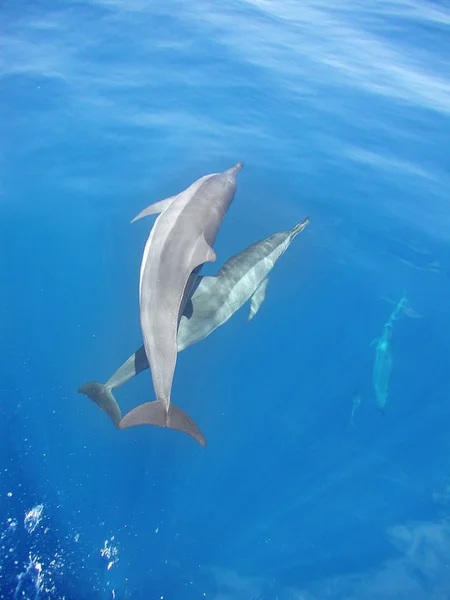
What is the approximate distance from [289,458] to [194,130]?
7.26 m

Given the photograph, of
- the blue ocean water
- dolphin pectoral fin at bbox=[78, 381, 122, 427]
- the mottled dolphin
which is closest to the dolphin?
the blue ocean water

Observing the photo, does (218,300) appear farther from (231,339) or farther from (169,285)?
(169,285)

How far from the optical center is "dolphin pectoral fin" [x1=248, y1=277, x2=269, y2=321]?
7.66 m

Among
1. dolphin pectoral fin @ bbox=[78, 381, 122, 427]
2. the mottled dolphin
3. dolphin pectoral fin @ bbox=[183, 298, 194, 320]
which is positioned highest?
the mottled dolphin

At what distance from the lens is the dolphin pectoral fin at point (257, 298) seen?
25.1 feet

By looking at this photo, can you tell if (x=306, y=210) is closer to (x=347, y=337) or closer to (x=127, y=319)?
(x=347, y=337)

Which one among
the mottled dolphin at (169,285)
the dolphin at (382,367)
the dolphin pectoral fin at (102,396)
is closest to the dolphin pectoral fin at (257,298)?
the mottled dolphin at (169,285)

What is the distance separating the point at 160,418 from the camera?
5477mm

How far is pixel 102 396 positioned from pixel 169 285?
1.76 metres

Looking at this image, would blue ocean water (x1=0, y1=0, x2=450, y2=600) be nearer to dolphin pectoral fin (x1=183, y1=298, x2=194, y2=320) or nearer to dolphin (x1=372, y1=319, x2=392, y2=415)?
dolphin (x1=372, y1=319, x2=392, y2=415)

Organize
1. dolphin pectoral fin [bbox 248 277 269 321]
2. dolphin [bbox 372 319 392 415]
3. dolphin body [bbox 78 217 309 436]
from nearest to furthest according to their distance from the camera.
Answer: dolphin body [bbox 78 217 309 436]
dolphin [bbox 372 319 392 415]
dolphin pectoral fin [bbox 248 277 269 321]

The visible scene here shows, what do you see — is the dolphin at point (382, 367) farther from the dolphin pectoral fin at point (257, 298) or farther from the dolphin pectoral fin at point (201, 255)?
the dolphin pectoral fin at point (201, 255)

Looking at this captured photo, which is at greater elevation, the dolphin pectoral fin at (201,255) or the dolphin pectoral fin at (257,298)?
the dolphin pectoral fin at (201,255)

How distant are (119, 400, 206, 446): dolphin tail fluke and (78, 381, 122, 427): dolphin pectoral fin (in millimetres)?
897
